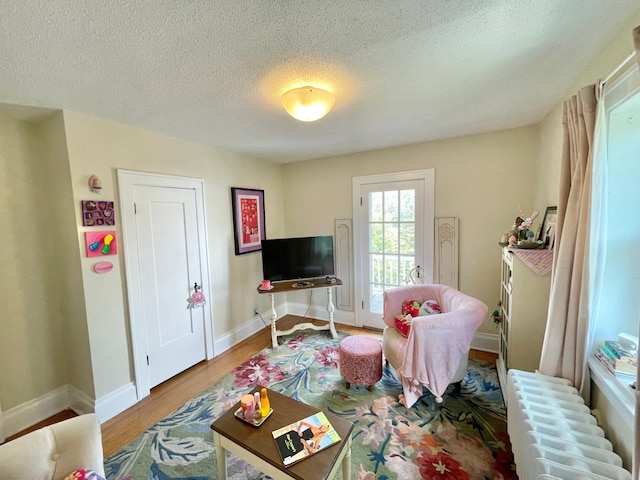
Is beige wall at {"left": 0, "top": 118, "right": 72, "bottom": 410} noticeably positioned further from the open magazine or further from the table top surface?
the open magazine

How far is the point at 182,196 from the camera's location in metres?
2.60

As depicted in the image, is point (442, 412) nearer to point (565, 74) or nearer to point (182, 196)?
point (565, 74)

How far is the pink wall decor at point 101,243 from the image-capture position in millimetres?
1945

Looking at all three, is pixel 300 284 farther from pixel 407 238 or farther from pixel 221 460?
pixel 221 460

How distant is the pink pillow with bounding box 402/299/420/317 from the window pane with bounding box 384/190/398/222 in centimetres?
108

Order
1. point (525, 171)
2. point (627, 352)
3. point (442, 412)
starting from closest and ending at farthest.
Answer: point (627, 352), point (442, 412), point (525, 171)

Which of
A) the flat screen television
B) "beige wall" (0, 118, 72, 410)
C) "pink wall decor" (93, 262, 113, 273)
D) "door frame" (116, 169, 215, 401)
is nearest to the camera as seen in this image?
"beige wall" (0, 118, 72, 410)

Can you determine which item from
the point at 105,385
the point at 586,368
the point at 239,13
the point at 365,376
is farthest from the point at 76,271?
the point at 586,368

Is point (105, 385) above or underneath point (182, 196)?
underneath

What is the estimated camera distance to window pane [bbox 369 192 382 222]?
3.26 meters

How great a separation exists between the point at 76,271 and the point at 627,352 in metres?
3.40

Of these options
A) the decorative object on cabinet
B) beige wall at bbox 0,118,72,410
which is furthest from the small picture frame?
beige wall at bbox 0,118,72,410

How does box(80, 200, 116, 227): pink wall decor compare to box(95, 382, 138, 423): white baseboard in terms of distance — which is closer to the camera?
box(80, 200, 116, 227): pink wall decor

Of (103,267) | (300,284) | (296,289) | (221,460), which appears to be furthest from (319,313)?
(103,267)
